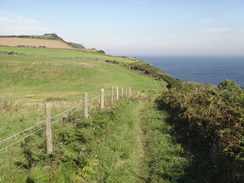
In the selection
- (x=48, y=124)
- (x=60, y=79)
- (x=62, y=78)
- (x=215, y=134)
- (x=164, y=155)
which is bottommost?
(x=60, y=79)

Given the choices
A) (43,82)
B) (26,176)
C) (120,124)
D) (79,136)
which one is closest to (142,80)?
(43,82)

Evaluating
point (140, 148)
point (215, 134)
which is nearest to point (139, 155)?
point (140, 148)

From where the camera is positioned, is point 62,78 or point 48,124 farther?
point 62,78

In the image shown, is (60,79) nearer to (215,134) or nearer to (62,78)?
(62,78)

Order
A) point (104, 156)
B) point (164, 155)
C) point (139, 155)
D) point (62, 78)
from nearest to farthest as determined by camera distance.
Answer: point (104, 156), point (164, 155), point (139, 155), point (62, 78)

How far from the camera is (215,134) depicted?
7621 mm

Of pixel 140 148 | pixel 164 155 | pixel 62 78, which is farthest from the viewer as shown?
pixel 62 78

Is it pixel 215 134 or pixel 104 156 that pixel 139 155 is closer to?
pixel 104 156

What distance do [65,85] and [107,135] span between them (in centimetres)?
3044

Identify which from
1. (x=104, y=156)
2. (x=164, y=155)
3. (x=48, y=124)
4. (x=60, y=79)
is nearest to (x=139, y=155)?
(x=164, y=155)

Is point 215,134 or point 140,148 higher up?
point 215,134

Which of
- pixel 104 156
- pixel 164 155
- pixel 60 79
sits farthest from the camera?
pixel 60 79

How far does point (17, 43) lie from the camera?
7812 centimetres

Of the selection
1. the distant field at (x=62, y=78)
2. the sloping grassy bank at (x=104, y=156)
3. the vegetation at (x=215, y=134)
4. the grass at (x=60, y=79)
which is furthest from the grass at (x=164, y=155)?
the distant field at (x=62, y=78)
